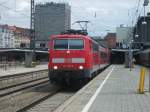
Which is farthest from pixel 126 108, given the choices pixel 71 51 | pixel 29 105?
pixel 71 51

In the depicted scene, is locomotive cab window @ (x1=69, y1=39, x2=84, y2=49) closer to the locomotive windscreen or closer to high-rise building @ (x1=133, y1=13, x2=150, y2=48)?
the locomotive windscreen

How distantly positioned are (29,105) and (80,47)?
790 centimetres

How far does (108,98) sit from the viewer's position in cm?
1731

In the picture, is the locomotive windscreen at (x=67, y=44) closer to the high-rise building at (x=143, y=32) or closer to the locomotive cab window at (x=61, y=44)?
the locomotive cab window at (x=61, y=44)

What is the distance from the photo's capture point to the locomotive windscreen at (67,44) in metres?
25.4

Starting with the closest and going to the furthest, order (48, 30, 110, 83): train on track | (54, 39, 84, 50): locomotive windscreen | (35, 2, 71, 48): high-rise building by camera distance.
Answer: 1. (48, 30, 110, 83): train on track
2. (54, 39, 84, 50): locomotive windscreen
3. (35, 2, 71, 48): high-rise building

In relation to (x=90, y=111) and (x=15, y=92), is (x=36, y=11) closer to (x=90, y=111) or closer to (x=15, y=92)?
(x=15, y=92)

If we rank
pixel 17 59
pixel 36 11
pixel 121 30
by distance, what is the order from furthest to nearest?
pixel 17 59 → pixel 121 30 → pixel 36 11

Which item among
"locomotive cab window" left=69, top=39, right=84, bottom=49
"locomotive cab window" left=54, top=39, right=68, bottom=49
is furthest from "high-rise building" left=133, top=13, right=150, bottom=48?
"locomotive cab window" left=54, top=39, right=68, bottom=49

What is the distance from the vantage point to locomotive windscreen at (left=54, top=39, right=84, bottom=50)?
25.4 meters

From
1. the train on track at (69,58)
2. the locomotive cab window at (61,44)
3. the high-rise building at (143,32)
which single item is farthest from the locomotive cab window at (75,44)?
the high-rise building at (143,32)

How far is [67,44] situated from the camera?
83.6ft

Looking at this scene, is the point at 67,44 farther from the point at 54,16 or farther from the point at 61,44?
the point at 54,16

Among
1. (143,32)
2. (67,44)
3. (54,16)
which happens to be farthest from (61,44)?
(143,32)
